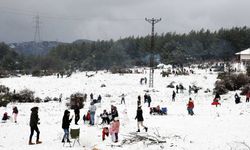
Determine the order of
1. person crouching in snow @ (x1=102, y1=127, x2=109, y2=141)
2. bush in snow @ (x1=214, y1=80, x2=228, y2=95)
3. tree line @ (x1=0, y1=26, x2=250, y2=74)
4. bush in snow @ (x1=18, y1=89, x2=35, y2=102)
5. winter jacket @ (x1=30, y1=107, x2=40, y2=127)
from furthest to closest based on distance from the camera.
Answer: tree line @ (x1=0, y1=26, x2=250, y2=74)
bush in snow @ (x1=18, y1=89, x2=35, y2=102)
bush in snow @ (x1=214, y1=80, x2=228, y2=95)
person crouching in snow @ (x1=102, y1=127, x2=109, y2=141)
winter jacket @ (x1=30, y1=107, x2=40, y2=127)

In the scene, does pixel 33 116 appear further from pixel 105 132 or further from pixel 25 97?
pixel 25 97

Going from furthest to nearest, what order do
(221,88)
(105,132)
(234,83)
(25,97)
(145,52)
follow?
1. (145,52)
2. (25,97)
3. (234,83)
4. (221,88)
5. (105,132)

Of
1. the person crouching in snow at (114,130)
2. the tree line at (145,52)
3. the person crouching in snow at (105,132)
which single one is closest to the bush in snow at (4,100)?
the person crouching in snow at (105,132)

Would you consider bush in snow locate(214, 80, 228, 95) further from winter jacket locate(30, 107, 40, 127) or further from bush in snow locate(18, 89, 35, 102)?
winter jacket locate(30, 107, 40, 127)

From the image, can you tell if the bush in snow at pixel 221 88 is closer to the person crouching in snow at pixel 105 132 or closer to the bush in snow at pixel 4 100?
the bush in snow at pixel 4 100

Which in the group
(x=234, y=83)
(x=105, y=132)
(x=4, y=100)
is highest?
(x=234, y=83)

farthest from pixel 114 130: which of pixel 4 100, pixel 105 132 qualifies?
pixel 4 100

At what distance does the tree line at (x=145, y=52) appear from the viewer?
12338cm

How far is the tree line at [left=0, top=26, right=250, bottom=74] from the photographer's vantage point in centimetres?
12338

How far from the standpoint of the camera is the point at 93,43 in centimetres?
15775

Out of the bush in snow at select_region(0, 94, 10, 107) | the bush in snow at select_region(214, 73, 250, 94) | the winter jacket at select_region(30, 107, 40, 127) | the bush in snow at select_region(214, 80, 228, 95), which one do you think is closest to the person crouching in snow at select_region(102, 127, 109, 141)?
the winter jacket at select_region(30, 107, 40, 127)

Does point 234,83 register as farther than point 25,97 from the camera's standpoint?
No

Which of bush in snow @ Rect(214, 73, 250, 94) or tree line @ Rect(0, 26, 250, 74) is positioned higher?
tree line @ Rect(0, 26, 250, 74)

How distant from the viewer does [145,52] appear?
138m
